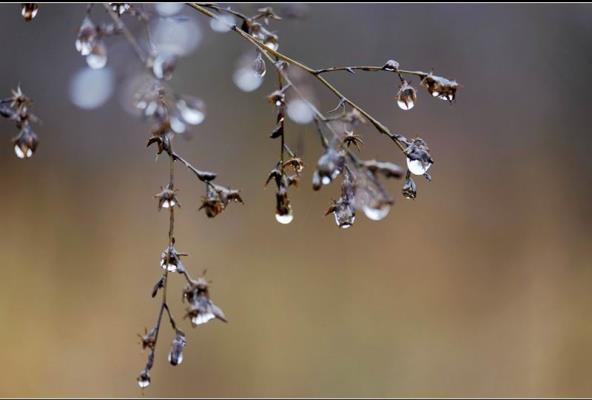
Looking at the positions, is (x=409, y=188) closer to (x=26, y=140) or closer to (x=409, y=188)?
(x=409, y=188)

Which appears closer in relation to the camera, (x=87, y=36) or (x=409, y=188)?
(x=87, y=36)

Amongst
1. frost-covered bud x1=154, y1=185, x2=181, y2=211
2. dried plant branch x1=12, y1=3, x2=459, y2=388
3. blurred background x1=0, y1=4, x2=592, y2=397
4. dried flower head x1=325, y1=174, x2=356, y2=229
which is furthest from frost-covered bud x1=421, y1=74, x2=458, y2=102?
blurred background x1=0, y1=4, x2=592, y2=397

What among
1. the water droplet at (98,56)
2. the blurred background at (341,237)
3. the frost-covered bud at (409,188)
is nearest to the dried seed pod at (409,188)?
the frost-covered bud at (409,188)

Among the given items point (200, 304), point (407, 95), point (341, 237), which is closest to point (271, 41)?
point (407, 95)

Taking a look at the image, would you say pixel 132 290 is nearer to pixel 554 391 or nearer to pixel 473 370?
pixel 473 370

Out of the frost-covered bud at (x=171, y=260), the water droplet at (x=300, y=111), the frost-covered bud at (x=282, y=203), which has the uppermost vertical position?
the water droplet at (x=300, y=111)

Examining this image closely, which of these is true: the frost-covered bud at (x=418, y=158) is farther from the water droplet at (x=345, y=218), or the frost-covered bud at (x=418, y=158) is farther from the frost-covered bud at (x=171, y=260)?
the frost-covered bud at (x=171, y=260)
